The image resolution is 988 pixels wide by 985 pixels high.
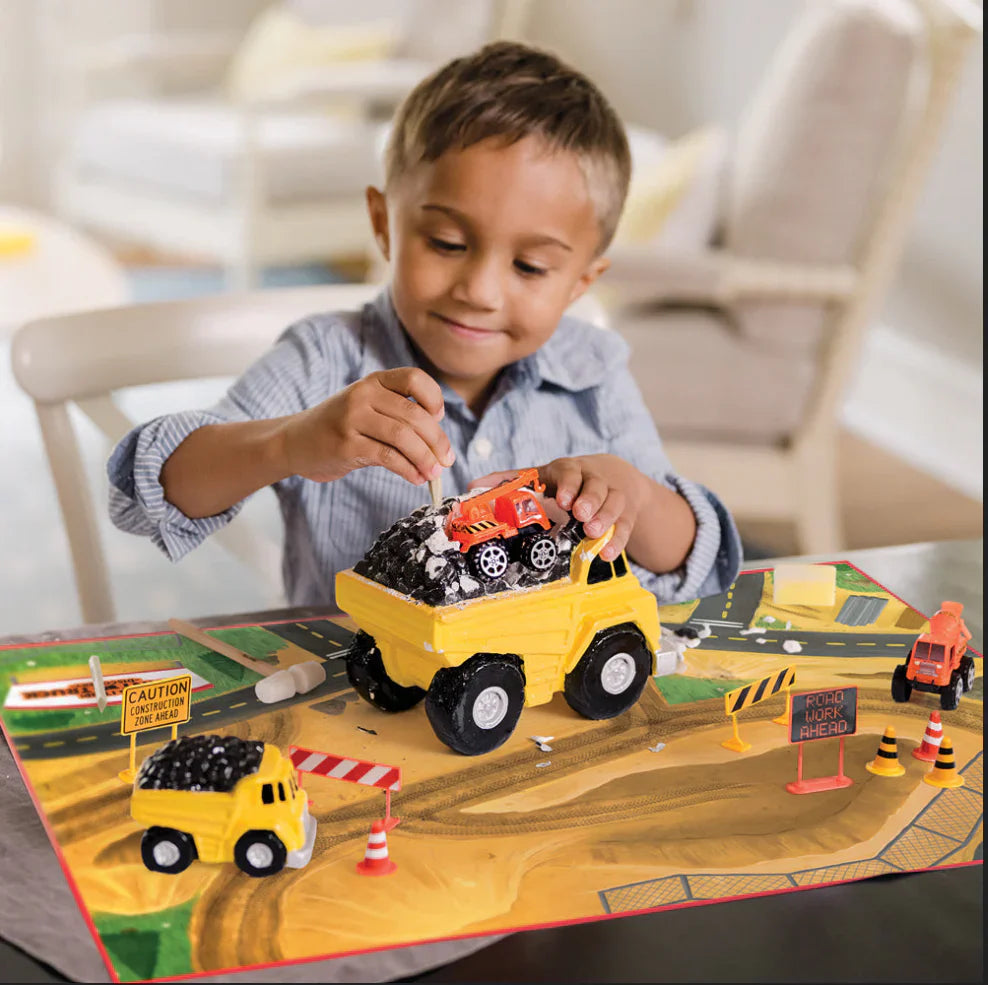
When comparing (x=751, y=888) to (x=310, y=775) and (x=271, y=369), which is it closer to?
(x=310, y=775)

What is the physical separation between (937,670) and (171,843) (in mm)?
514

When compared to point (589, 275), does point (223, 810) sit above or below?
below

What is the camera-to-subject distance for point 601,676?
2.74ft

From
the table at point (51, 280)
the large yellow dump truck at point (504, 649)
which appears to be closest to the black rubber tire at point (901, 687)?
the large yellow dump truck at point (504, 649)

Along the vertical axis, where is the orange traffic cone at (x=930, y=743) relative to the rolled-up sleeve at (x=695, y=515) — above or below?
below

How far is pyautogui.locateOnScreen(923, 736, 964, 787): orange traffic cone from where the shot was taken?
778mm

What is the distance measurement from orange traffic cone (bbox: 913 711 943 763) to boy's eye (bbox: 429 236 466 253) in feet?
1.66

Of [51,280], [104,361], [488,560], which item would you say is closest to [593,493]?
[488,560]

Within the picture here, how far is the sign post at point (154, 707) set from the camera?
78 cm

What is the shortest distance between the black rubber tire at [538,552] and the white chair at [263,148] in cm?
307

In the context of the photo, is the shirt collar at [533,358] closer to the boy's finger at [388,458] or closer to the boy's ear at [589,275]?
the boy's ear at [589,275]

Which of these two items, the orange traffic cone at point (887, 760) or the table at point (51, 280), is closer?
the orange traffic cone at point (887, 760)

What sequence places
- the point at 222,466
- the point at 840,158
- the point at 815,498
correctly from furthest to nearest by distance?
the point at 815,498, the point at 840,158, the point at 222,466

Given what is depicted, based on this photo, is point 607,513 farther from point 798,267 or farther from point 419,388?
point 798,267
